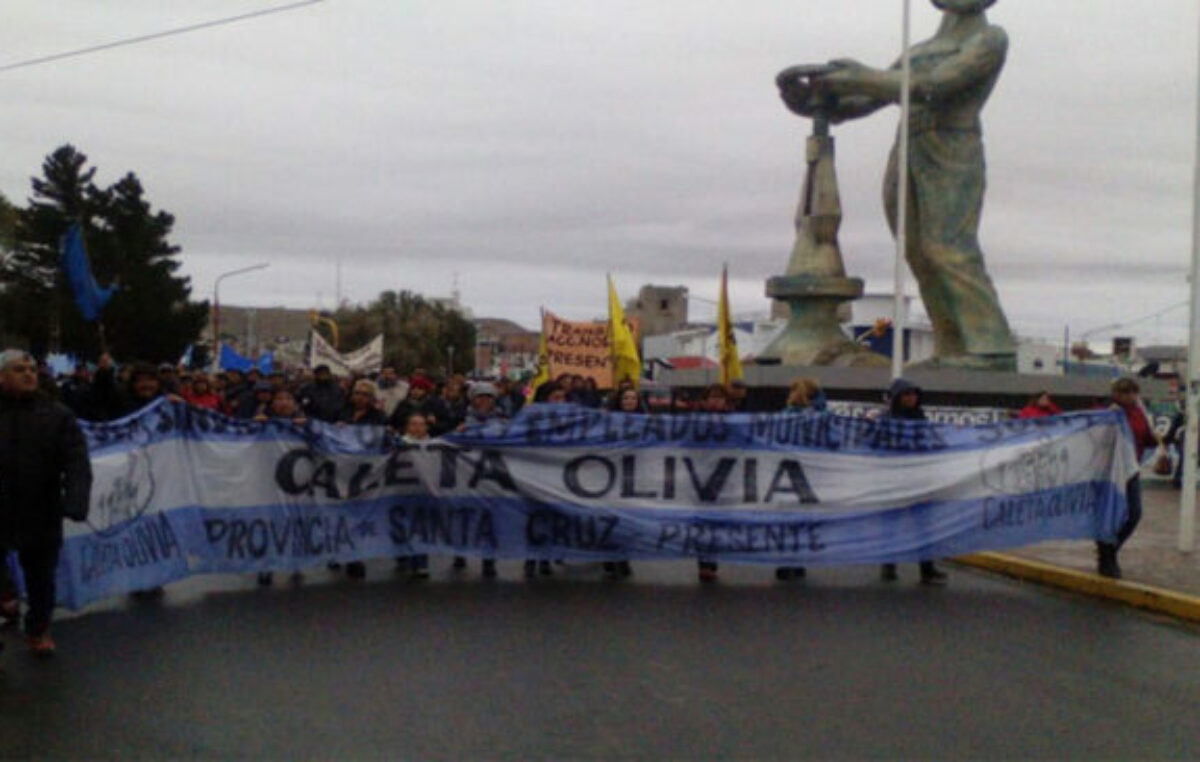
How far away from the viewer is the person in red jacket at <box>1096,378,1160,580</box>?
1035 centimetres

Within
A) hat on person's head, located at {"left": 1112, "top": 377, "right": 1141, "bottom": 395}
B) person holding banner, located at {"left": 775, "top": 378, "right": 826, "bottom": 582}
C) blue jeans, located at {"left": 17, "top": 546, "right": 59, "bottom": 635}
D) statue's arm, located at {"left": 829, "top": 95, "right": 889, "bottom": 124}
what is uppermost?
statue's arm, located at {"left": 829, "top": 95, "right": 889, "bottom": 124}

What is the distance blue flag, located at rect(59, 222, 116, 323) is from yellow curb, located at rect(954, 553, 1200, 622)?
959 cm

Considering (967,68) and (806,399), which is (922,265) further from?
(806,399)

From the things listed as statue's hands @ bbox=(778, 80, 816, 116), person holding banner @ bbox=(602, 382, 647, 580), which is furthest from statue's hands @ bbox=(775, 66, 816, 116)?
person holding banner @ bbox=(602, 382, 647, 580)

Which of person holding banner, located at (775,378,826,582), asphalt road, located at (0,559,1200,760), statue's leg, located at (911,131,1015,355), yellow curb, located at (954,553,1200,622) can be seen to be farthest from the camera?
statue's leg, located at (911,131,1015,355)

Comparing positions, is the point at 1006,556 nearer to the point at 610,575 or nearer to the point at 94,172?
the point at 610,575

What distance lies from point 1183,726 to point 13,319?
5923cm

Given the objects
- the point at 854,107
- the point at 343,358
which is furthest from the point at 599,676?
the point at 854,107

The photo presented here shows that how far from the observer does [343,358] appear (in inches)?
1062

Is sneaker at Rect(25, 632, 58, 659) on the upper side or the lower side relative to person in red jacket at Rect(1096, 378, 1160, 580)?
lower

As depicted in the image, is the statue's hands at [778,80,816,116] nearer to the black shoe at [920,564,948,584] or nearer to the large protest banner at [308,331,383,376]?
the large protest banner at [308,331,383,376]

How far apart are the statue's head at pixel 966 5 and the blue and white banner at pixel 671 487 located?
1844 cm

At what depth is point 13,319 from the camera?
2267 inches

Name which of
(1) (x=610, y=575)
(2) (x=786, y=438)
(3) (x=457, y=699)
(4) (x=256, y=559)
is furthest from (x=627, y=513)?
(3) (x=457, y=699)
